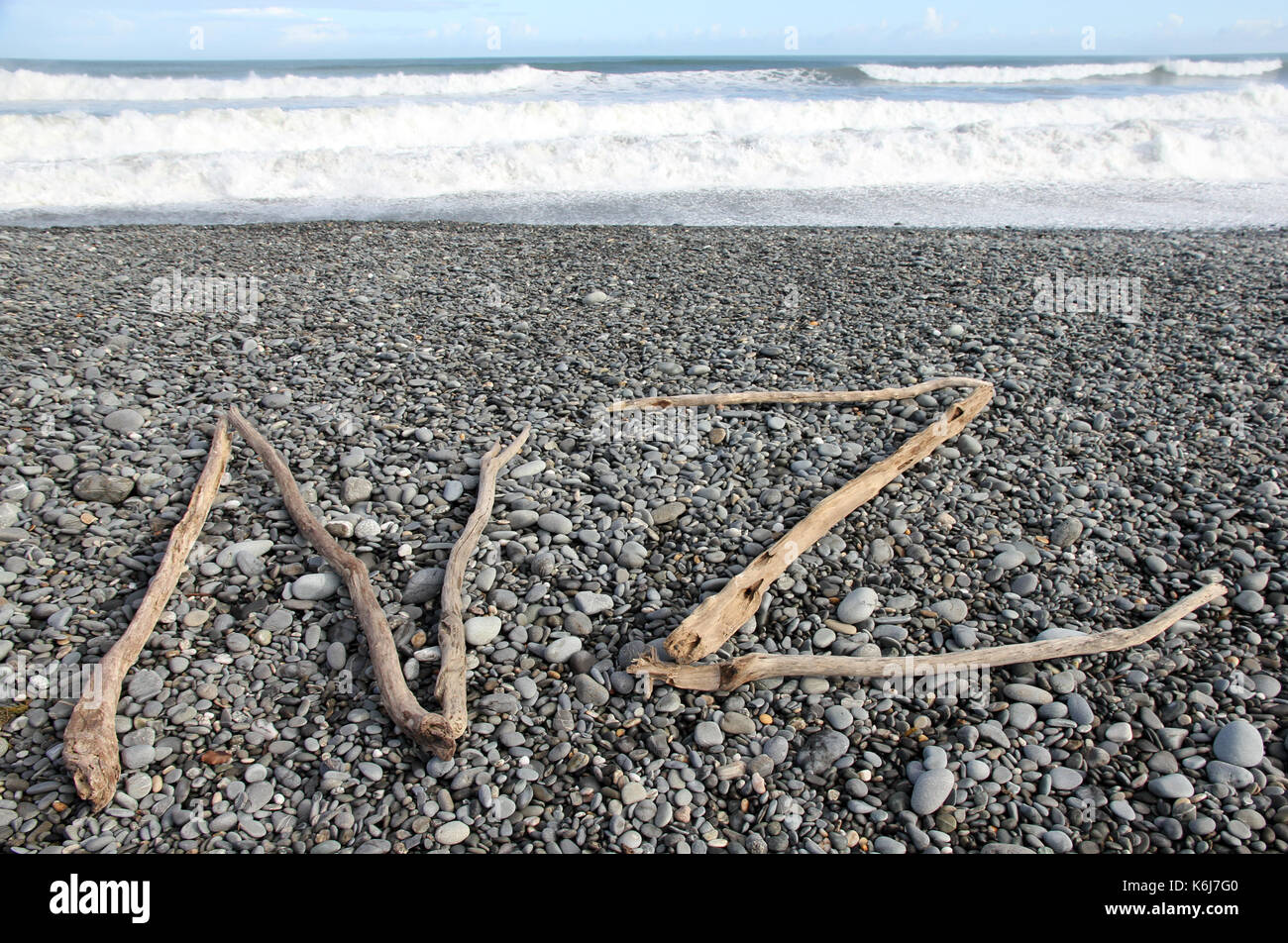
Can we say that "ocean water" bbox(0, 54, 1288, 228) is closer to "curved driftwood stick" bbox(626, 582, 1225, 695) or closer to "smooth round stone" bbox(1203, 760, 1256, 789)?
"curved driftwood stick" bbox(626, 582, 1225, 695)

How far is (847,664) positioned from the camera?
12.2 feet

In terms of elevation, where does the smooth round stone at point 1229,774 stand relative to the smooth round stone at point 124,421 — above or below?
below

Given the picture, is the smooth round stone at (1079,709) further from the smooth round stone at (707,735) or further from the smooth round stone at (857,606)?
the smooth round stone at (707,735)

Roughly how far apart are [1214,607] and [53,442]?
7.17 meters

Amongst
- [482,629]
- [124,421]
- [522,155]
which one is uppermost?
[522,155]

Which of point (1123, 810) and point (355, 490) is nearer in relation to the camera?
point (1123, 810)

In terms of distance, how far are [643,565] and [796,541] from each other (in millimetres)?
867

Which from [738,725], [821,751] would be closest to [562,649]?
[738,725]

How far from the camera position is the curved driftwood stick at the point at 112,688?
10.1ft

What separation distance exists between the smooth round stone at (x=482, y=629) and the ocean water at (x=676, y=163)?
10237 millimetres

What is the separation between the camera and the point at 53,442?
5414 millimetres

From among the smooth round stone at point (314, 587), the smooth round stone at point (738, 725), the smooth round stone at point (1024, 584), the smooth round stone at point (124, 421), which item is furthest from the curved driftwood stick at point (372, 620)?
the smooth round stone at point (1024, 584)

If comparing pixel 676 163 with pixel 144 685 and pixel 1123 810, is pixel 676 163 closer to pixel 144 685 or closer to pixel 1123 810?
pixel 144 685
